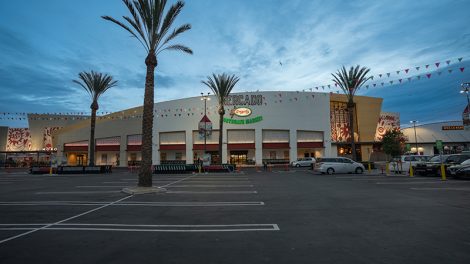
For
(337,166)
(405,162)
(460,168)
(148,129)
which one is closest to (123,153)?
(337,166)

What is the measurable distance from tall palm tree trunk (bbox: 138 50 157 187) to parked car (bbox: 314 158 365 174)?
17.4m

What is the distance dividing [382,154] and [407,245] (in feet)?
197

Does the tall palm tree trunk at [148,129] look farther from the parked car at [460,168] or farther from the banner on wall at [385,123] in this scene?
the banner on wall at [385,123]

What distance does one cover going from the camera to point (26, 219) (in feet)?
26.6

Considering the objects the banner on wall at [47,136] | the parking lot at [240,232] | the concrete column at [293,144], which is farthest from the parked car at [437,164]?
the banner on wall at [47,136]

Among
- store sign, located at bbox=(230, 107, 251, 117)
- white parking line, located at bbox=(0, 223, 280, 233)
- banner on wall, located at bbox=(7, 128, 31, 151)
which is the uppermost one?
store sign, located at bbox=(230, 107, 251, 117)

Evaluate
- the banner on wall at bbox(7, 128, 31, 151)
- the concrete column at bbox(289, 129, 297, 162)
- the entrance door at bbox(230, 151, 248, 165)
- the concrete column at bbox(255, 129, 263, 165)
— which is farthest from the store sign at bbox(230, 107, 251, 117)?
the banner on wall at bbox(7, 128, 31, 151)

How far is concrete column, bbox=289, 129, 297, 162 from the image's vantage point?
53062mm

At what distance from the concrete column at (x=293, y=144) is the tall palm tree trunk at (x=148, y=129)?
130ft

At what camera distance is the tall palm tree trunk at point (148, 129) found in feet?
49.8

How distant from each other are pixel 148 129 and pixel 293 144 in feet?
133

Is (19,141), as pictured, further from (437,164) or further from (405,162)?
(437,164)

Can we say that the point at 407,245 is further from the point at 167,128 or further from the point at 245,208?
the point at 167,128

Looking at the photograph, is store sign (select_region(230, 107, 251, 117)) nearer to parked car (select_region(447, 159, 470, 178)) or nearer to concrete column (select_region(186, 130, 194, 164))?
concrete column (select_region(186, 130, 194, 164))
